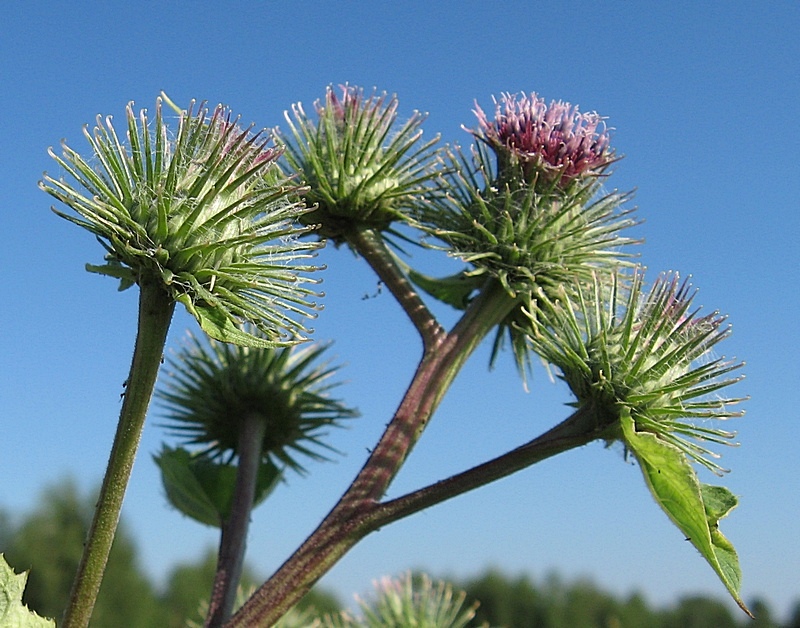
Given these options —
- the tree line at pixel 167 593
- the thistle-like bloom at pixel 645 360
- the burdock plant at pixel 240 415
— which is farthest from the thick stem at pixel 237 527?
the tree line at pixel 167 593

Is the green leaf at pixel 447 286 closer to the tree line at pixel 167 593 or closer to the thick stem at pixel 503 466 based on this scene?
the thick stem at pixel 503 466

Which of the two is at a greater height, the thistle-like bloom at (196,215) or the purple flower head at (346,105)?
the purple flower head at (346,105)

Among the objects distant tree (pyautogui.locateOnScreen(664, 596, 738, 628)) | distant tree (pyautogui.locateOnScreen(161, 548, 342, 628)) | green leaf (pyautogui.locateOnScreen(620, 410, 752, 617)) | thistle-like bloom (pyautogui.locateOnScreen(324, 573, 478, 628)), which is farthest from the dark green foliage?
green leaf (pyautogui.locateOnScreen(620, 410, 752, 617))

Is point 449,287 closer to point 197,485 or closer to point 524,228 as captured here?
point 524,228

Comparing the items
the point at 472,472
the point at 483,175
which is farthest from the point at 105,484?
the point at 483,175

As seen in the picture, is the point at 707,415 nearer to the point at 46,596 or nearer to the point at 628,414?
the point at 628,414

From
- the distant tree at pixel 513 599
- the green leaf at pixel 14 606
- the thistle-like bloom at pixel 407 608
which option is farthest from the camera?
the distant tree at pixel 513 599

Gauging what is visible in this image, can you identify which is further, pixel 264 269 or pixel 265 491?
pixel 265 491

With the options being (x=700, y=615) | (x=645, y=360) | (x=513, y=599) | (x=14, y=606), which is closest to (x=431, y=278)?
(x=645, y=360)
